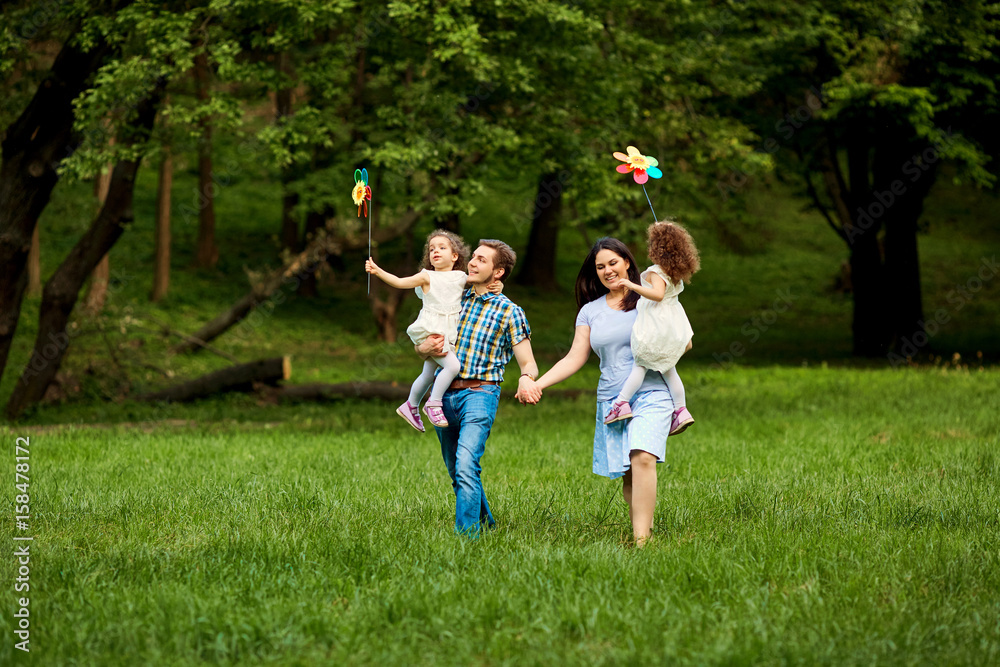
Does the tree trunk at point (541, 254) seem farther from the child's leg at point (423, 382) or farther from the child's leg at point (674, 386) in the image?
the child's leg at point (674, 386)

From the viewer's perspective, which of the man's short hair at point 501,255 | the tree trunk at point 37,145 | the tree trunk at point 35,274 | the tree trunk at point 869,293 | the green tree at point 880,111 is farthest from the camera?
the tree trunk at point 35,274

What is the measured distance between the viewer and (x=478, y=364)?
5.74m

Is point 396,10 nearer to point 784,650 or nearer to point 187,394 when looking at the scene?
point 187,394

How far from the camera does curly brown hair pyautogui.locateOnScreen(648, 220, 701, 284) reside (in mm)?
5328

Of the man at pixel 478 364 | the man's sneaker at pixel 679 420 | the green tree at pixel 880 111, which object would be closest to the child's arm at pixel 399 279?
the man at pixel 478 364

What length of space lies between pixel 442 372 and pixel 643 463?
4.25ft

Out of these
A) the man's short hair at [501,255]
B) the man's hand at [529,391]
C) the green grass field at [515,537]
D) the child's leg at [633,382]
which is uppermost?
the man's short hair at [501,255]

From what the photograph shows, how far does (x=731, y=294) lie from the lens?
1265 inches

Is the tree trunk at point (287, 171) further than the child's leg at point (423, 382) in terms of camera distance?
Yes

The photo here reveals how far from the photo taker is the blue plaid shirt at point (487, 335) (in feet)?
18.8

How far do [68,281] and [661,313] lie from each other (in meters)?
11.1

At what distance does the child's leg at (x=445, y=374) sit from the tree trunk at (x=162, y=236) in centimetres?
2019

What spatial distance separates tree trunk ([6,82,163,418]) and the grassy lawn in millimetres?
4746

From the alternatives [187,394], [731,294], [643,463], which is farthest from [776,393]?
[731,294]
